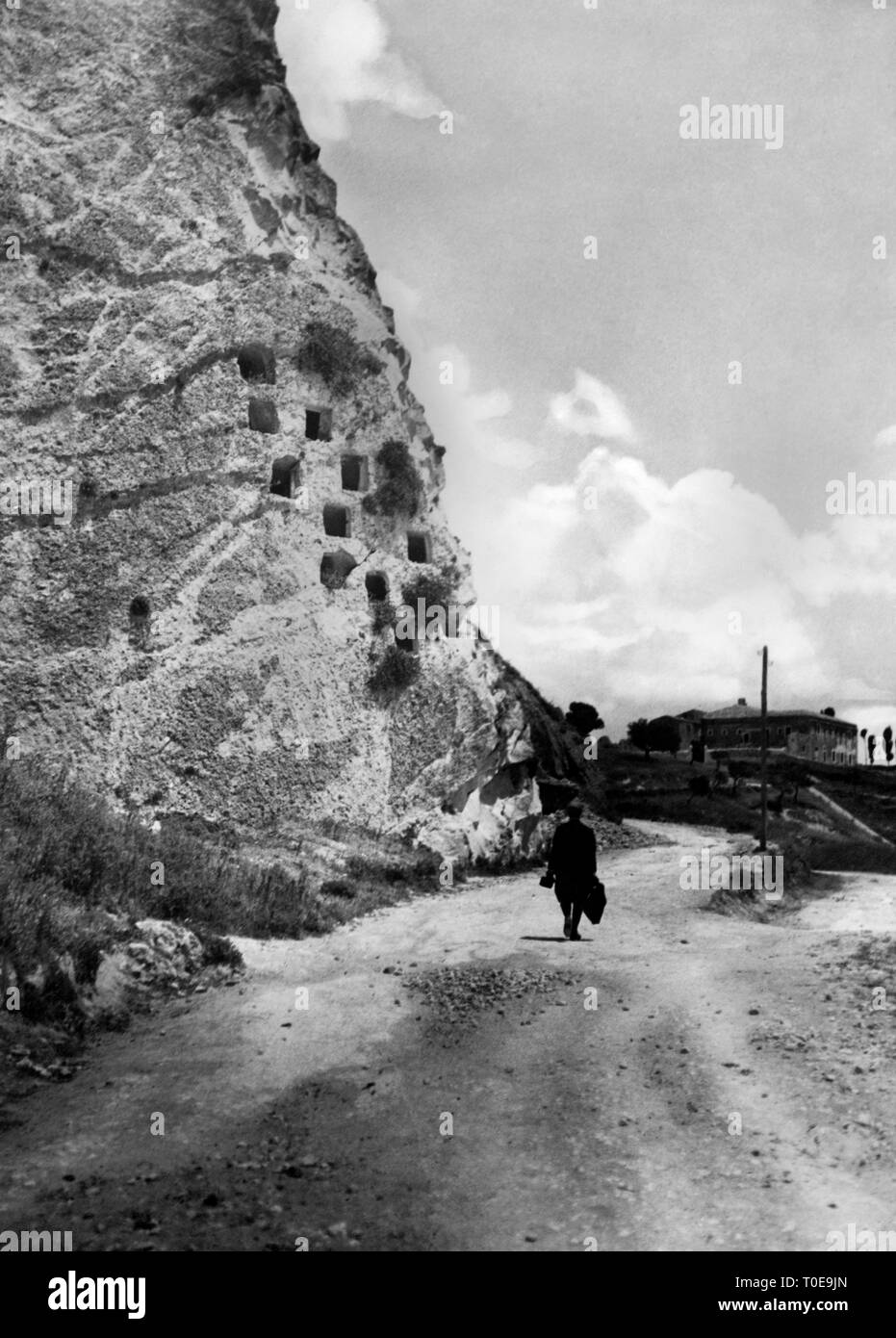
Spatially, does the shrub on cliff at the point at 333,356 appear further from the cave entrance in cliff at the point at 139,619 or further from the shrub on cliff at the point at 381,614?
the cave entrance in cliff at the point at 139,619

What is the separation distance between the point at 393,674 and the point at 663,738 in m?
66.1

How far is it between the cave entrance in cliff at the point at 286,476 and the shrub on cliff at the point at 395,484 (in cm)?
167

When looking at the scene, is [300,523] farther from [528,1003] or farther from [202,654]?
[528,1003]

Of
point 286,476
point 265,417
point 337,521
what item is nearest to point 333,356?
point 265,417

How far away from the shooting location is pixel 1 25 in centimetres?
2605

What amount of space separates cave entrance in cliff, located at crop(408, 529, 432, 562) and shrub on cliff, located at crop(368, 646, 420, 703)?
115 inches

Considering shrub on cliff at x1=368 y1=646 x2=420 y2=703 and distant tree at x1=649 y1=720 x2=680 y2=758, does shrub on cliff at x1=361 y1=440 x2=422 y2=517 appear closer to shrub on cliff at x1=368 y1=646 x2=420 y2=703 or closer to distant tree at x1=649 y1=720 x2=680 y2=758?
shrub on cliff at x1=368 y1=646 x2=420 y2=703

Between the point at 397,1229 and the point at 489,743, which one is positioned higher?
the point at 489,743

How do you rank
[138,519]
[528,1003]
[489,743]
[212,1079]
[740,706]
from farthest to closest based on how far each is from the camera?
[740,706]
[489,743]
[138,519]
[528,1003]
[212,1079]

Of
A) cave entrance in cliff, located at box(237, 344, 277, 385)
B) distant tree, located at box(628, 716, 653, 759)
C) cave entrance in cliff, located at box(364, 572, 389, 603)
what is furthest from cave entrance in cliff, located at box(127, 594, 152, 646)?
distant tree, located at box(628, 716, 653, 759)

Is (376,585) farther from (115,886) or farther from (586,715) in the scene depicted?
(586,715)

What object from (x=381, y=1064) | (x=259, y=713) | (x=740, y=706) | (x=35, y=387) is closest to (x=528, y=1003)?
(x=381, y=1064)

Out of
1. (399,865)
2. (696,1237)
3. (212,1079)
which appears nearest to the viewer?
(696,1237)

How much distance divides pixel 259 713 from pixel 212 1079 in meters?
14.3
